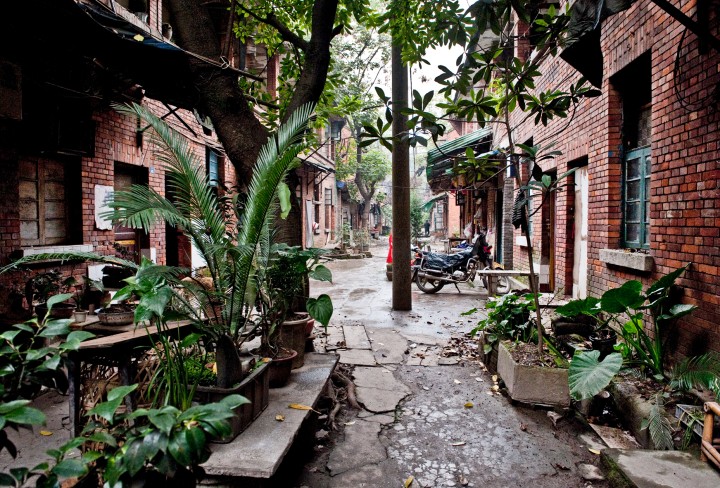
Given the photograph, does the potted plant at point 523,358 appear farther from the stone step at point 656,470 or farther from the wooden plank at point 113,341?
the wooden plank at point 113,341

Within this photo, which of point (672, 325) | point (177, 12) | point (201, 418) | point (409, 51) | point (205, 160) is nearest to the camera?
point (201, 418)

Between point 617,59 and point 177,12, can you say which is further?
point 617,59

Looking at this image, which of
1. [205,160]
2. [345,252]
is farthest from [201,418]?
[345,252]

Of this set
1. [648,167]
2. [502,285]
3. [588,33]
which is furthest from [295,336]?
[502,285]

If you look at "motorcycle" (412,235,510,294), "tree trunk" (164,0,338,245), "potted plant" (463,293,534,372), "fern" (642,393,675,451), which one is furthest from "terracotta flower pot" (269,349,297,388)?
"motorcycle" (412,235,510,294)

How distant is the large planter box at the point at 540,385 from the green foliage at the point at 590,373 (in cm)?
56

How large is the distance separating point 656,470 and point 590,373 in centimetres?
70

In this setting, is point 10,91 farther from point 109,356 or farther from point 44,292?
point 109,356

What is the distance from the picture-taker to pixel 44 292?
14.9ft

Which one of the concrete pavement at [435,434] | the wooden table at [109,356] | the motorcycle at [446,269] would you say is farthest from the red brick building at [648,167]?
the wooden table at [109,356]

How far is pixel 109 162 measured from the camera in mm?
6816

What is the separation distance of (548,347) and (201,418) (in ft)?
12.3

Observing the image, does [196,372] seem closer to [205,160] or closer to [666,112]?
[666,112]

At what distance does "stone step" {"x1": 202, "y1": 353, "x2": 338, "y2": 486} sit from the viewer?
93.5 inches
